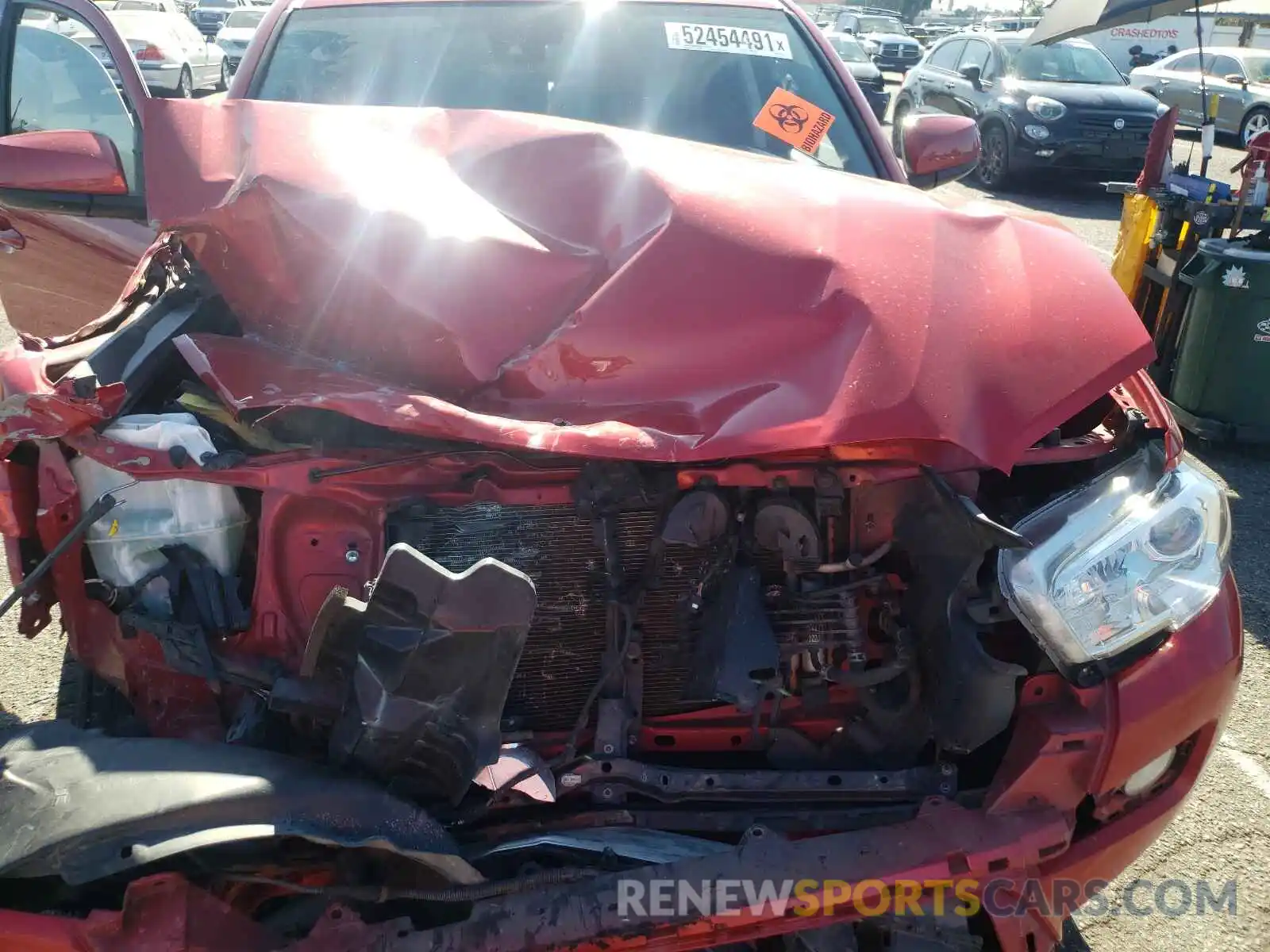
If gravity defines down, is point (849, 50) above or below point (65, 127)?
below

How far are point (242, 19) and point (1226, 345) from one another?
1976cm

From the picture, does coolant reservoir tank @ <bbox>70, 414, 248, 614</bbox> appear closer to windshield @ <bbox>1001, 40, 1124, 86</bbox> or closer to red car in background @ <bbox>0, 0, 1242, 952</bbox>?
red car in background @ <bbox>0, 0, 1242, 952</bbox>

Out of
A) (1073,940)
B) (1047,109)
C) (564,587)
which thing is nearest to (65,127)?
(564,587)

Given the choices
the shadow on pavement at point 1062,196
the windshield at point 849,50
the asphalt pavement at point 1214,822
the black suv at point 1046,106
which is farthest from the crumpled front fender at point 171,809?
the windshield at point 849,50

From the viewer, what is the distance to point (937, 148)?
10.7ft

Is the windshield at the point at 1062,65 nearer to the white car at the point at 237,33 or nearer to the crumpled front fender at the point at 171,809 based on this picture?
the crumpled front fender at the point at 171,809

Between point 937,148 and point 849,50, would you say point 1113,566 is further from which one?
point 849,50

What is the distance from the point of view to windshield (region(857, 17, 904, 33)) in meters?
23.1

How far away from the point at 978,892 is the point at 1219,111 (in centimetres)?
1888

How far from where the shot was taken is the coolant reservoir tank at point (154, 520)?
1.83 m

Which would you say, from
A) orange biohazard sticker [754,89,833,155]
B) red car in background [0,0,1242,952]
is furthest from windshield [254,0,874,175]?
red car in background [0,0,1242,952]

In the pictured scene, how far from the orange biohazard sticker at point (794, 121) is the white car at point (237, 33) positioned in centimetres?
1752

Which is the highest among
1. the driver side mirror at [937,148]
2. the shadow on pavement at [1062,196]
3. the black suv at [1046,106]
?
the driver side mirror at [937,148]

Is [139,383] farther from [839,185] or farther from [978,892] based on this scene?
[978,892]
